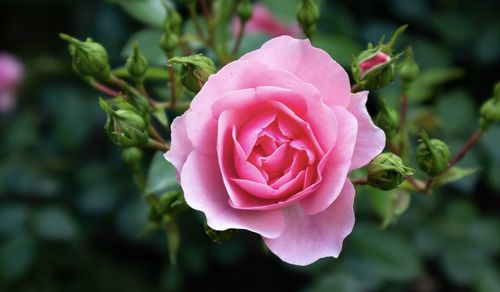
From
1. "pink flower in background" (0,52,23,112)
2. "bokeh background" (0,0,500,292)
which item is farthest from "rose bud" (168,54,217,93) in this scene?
"pink flower in background" (0,52,23,112)

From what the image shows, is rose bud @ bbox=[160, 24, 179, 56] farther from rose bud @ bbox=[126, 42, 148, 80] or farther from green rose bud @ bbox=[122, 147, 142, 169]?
green rose bud @ bbox=[122, 147, 142, 169]

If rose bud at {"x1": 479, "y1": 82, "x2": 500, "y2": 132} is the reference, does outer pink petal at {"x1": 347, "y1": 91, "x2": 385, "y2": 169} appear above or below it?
above

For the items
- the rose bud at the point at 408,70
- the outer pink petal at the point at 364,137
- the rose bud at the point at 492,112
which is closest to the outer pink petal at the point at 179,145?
the outer pink petal at the point at 364,137

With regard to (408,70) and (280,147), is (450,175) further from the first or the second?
(280,147)

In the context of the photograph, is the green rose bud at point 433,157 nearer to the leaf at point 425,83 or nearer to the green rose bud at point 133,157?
the green rose bud at point 133,157

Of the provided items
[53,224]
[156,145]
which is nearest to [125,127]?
[156,145]

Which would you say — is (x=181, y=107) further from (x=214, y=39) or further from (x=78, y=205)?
(x=78, y=205)
